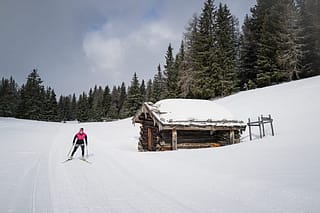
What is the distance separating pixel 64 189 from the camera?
6512 mm

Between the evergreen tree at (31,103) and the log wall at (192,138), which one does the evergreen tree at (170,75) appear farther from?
the evergreen tree at (31,103)

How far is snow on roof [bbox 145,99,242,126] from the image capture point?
15.2 m

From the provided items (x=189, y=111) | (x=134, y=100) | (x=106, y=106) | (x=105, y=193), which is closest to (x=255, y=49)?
(x=189, y=111)

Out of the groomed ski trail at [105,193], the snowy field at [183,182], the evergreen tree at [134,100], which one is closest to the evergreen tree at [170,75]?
the evergreen tree at [134,100]

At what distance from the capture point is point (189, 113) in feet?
52.6

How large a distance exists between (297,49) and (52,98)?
69.0m

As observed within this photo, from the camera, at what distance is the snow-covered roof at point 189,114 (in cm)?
1513

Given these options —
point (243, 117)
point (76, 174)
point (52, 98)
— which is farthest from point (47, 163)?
point (52, 98)

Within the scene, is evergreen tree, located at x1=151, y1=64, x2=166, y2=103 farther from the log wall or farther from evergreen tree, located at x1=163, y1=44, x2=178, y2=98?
the log wall

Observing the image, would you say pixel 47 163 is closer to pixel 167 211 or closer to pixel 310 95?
pixel 167 211

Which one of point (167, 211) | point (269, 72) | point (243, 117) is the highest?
point (269, 72)

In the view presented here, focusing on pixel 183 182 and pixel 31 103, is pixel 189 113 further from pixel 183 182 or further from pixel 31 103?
pixel 31 103

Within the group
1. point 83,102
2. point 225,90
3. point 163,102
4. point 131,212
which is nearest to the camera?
point 131,212

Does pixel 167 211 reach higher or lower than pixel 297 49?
lower
